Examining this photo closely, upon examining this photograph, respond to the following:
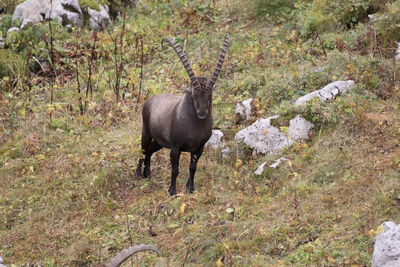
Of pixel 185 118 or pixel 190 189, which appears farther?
pixel 190 189

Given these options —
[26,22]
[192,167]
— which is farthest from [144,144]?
[26,22]

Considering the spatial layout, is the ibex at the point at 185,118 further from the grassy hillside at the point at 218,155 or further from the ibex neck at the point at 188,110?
the grassy hillside at the point at 218,155

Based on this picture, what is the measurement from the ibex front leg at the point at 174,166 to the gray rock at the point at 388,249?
401cm

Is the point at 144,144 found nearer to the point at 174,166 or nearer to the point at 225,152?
the point at 174,166

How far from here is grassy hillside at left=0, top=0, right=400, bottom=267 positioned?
7598 mm

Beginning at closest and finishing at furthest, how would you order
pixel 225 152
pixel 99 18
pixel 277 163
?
pixel 277 163 < pixel 225 152 < pixel 99 18

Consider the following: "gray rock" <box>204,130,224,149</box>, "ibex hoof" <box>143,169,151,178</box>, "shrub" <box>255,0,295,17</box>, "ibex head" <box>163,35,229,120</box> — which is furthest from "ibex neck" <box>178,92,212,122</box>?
"shrub" <box>255,0,295,17</box>

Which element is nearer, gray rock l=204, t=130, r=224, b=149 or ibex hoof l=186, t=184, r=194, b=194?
ibex hoof l=186, t=184, r=194, b=194

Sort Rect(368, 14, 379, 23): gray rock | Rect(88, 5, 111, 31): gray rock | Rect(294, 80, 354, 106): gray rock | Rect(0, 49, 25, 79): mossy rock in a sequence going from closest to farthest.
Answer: Rect(294, 80, 354, 106): gray rock → Rect(368, 14, 379, 23): gray rock → Rect(0, 49, 25, 79): mossy rock → Rect(88, 5, 111, 31): gray rock

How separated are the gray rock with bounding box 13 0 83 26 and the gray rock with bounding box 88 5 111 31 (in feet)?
1.25

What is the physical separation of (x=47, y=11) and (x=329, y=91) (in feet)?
33.7

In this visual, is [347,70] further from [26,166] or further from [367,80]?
[26,166]

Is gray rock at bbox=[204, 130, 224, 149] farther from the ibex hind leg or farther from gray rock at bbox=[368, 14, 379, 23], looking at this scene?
gray rock at bbox=[368, 14, 379, 23]

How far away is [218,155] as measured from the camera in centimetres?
1051
